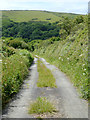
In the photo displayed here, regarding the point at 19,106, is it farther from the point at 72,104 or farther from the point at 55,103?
the point at 72,104

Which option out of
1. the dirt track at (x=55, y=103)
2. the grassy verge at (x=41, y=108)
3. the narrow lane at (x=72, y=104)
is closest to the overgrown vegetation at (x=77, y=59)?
the narrow lane at (x=72, y=104)

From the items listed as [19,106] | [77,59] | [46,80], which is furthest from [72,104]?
[77,59]

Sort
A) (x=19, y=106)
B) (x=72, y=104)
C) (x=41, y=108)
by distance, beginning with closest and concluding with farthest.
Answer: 1. (x=41, y=108)
2. (x=19, y=106)
3. (x=72, y=104)

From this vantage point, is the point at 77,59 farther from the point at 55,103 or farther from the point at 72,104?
the point at 55,103

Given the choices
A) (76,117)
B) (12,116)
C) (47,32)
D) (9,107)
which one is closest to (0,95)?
(9,107)

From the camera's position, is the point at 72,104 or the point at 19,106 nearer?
the point at 19,106

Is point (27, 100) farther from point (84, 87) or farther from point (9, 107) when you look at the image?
point (84, 87)

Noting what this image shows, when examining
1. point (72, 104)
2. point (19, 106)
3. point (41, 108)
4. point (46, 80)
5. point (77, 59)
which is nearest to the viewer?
point (41, 108)

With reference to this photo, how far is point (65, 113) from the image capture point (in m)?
5.95

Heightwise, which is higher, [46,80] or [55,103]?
[55,103]

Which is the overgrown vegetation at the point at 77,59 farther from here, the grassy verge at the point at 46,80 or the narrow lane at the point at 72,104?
the grassy verge at the point at 46,80

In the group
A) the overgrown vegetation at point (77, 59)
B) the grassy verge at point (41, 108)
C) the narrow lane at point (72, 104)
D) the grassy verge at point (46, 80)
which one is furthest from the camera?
the grassy verge at point (46, 80)

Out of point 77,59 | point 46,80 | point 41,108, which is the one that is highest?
point 77,59

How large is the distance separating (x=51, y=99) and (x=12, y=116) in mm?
2258
